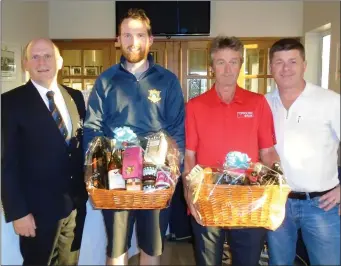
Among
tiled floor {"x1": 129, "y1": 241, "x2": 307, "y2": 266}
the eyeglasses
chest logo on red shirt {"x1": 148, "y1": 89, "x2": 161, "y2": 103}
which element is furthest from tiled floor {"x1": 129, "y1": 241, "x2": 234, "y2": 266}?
the eyeglasses

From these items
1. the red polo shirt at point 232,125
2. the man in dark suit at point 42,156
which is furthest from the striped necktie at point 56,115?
the red polo shirt at point 232,125

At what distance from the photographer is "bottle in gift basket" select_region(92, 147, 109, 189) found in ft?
2.77

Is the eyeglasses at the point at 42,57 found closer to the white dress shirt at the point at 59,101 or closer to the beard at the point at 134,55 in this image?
the white dress shirt at the point at 59,101

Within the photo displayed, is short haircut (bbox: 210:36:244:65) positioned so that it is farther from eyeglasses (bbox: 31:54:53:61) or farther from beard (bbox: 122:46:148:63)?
eyeglasses (bbox: 31:54:53:61)

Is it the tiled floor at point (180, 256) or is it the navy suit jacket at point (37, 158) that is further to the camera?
the tiled floor at point (180, 256)

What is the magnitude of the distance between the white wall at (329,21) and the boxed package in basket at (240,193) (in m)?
0.25

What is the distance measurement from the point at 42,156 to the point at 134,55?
1.08 ft

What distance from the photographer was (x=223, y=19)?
925 mm

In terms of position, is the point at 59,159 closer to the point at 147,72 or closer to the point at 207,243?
the point at 147,72

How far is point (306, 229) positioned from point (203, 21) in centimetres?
56

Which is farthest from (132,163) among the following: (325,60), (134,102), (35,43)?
(325,60)

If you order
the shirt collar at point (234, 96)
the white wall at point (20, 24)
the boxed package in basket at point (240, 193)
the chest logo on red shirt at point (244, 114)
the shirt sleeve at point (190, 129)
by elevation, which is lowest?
the boxed package in basket at point (240, 193)

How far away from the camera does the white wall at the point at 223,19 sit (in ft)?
2.89

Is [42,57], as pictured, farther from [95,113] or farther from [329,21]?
[329,21]
